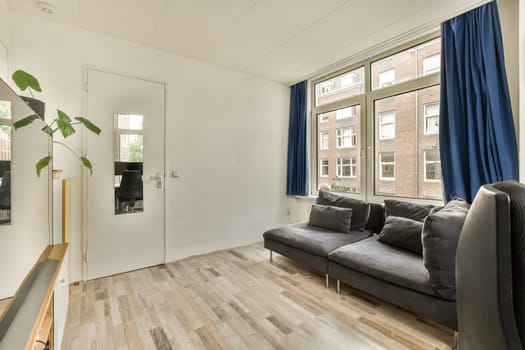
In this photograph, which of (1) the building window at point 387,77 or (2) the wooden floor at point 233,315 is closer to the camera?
(2) the wooden floor at point 233,315

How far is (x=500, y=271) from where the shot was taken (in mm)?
367

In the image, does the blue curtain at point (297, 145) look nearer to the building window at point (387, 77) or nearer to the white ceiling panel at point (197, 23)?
the building window at point (387, 77)

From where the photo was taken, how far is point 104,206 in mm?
2646

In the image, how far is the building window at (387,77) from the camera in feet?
9.85

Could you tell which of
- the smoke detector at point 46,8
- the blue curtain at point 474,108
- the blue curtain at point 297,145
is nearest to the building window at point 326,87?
the blue curtain at point 297,145

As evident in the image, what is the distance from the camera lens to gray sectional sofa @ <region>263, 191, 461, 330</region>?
1671 millimetres

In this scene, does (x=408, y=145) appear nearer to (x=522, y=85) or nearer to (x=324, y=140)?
(x=522, y=85)

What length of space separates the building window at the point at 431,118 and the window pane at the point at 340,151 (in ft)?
2.64

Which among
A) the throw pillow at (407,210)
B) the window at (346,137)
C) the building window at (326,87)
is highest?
the building window at (326,87)

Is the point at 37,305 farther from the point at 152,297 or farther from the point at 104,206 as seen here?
the point at 104,206

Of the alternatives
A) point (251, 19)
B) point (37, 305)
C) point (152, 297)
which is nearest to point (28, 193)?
point (37, 305)

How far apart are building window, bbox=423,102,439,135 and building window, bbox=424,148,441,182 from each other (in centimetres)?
22

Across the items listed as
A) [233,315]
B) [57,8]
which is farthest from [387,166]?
[57,8]

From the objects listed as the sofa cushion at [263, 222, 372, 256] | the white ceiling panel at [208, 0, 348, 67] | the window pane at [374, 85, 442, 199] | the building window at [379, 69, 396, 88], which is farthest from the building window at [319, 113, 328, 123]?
the sofa cushion at [263, 222, 372, 256]
